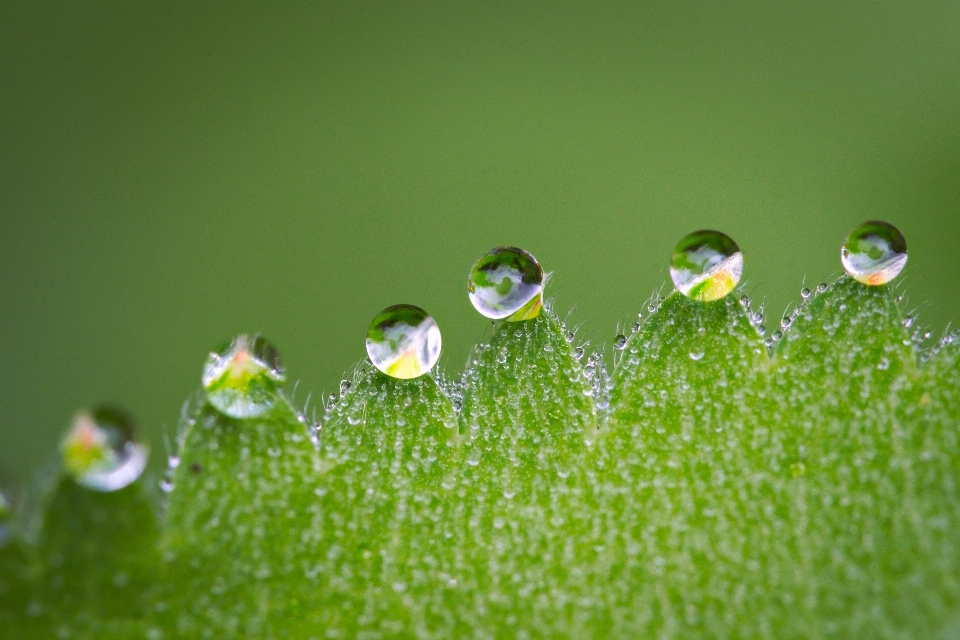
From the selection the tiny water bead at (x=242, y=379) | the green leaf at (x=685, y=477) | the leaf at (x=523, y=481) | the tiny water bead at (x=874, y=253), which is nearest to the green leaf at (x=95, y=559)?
the tiny water bead at (x=242, y=379)

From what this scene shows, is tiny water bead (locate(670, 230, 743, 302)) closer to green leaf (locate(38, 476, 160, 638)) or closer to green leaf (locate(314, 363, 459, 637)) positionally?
green leaf (locate(314, 363, 459, 637))

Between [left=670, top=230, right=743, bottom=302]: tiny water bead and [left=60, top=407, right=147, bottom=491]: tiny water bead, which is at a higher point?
[left=670, top=230, right=743, bottom=302]: tiny water bead

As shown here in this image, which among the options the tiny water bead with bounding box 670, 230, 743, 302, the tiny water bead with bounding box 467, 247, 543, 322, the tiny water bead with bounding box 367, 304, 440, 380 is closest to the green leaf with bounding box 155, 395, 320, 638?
the tiny water bead with bounding box 367, 304, 440, 380

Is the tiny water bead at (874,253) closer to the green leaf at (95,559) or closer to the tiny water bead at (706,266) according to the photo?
the tiny water bead at (706,266)

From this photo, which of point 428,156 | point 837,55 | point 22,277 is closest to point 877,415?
point 428,156

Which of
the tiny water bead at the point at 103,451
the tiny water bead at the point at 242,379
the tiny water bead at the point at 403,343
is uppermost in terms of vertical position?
the tiny water bead at the point at 403,343

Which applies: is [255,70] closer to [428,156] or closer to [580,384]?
[428,156]

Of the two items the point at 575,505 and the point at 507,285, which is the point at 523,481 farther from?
the point at 507,285
